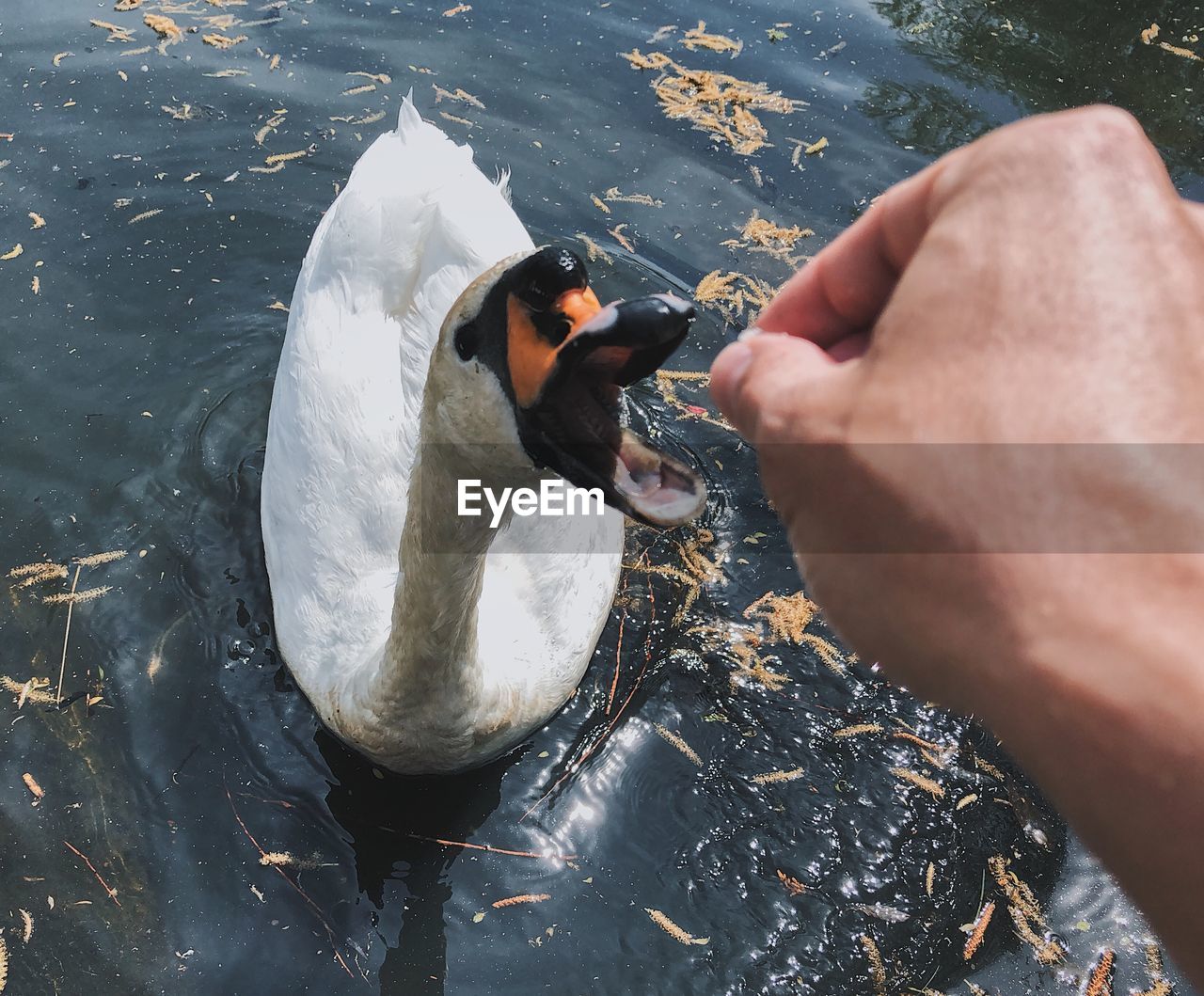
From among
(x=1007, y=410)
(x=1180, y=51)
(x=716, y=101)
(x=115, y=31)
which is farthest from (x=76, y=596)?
(x=1180, y=51)

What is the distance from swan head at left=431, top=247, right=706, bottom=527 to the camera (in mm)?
2332

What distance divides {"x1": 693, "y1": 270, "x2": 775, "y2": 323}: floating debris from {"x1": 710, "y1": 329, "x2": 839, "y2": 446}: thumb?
5373 mm

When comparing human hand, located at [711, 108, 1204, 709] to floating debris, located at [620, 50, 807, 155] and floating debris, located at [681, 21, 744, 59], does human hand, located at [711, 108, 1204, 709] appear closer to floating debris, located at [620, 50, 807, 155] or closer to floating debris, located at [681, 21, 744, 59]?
floating debris, located at [620, 50, 807, 155]

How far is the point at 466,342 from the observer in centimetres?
278

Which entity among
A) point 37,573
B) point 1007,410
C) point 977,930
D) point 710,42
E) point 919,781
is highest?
point 1007,410

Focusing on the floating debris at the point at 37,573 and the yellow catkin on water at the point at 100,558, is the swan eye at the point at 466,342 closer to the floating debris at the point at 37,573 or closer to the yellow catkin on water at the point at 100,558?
the yellow catkin on water at the point at 100,558

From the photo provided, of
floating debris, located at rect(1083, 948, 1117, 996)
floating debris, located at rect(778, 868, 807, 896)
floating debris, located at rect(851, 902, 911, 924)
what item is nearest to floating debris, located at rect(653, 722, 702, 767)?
floating debris, located at rect(778, 868, 807, 896)

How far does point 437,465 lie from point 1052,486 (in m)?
2.23

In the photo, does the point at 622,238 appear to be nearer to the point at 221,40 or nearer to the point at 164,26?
the point at 221,40

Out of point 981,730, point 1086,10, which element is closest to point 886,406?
point 981,730

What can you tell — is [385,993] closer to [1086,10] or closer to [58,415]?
[58,415]

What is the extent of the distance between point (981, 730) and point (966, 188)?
3891 mm

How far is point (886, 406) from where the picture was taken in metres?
1.49

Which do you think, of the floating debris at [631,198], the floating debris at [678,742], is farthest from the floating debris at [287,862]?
the floating debris at [631,198]
